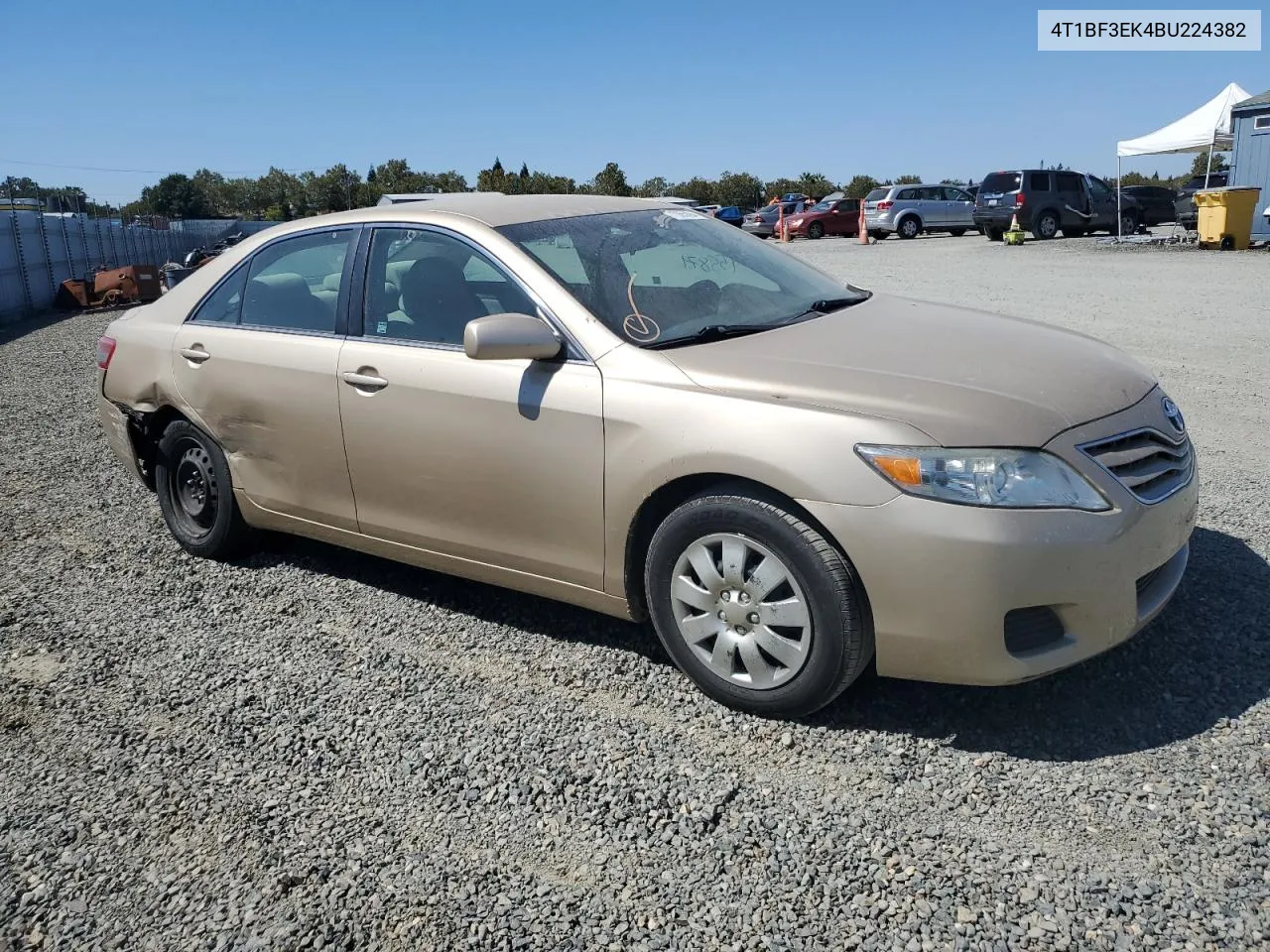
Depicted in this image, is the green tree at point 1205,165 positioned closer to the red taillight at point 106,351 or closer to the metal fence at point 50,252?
the metal fence at point 50,252

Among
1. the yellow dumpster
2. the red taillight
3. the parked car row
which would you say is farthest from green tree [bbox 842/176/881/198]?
the red taillight

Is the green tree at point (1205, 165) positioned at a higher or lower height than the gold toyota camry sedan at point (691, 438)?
higher

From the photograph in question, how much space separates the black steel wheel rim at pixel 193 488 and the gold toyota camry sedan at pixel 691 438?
0.12ft

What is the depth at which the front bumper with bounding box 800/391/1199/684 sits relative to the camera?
2.90 meters

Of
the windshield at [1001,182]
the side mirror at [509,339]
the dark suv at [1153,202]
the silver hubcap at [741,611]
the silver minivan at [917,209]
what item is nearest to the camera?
the silver hubcap at [741,611]

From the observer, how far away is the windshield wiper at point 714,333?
3.59 meters

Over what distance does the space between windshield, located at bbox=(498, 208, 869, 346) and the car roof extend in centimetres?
7

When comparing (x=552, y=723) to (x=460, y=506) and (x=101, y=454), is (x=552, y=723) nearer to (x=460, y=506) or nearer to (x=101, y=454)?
(x=460, y=506)

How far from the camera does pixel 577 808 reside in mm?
2994

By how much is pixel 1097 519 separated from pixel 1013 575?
305mm

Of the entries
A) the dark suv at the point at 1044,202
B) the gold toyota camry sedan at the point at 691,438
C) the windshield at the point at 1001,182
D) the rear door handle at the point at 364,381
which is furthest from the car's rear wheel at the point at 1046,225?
the rear door handle at the point at 364,381

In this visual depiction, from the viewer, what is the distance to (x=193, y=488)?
200 inches

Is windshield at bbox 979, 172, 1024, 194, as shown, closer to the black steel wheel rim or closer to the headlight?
the black steel wheel rim

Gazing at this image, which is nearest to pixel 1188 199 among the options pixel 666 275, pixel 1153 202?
pixel 1153 202
